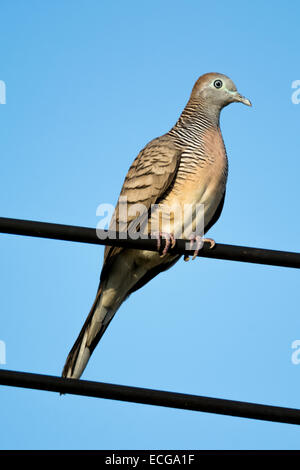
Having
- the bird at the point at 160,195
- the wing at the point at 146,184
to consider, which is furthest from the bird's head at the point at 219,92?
the wing at the point at 146,184

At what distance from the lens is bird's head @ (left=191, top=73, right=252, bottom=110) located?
6824 millimetres

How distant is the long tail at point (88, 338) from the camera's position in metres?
4.85

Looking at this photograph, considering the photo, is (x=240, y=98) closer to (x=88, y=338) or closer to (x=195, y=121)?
(x=195, y=121)

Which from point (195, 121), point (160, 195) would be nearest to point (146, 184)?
point (160, 195)

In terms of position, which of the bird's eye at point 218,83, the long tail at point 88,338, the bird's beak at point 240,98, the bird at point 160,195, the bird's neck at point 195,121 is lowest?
the long tail at point 88,338

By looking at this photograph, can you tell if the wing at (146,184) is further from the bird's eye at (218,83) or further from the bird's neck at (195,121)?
the bird's eye at (218,83)

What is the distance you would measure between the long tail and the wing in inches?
14.2

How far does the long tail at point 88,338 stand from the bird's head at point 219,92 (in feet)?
7.31

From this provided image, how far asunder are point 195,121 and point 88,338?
2397 mm

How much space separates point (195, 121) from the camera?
6.51 metres

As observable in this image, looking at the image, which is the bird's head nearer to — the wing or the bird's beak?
the bird's beak
